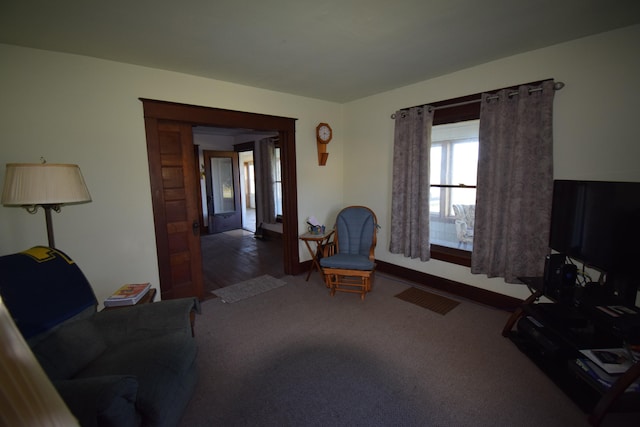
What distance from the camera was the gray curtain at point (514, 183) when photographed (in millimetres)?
2605

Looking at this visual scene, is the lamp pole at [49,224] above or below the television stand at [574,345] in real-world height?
above

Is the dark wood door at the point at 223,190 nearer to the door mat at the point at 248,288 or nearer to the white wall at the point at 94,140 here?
the door mat at the point at 248,288

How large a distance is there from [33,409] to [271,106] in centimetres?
378

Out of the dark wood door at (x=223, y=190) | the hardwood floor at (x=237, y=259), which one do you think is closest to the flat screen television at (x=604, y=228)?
the hardwood floor at (x=237, y=259)

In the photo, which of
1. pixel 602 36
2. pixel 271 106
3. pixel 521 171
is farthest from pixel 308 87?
pixel 602 36

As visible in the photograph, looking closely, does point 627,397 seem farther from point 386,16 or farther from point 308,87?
point 308,87

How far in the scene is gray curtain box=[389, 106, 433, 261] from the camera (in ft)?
11.3

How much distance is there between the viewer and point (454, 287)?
11.3 ft

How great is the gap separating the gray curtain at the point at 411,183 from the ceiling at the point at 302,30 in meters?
0.70

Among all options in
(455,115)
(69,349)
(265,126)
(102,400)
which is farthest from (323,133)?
(102,400)

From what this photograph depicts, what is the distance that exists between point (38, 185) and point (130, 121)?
44.5 inches

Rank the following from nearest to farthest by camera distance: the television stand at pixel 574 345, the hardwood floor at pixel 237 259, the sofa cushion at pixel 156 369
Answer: the sofa cushion at pixel 156 369
the television stand at pixel 574 345
the hardwood floor at pixel 237 259

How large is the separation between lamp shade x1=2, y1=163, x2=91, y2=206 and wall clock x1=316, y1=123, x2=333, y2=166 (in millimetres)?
2934

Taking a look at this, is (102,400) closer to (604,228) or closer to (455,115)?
(604,228)
